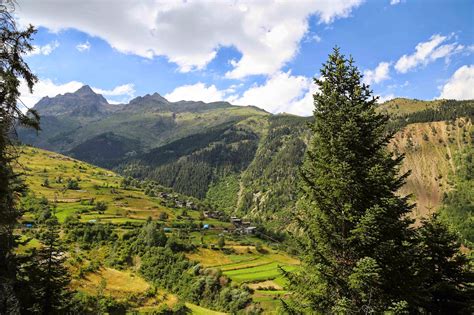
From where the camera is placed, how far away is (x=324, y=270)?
1502 cm

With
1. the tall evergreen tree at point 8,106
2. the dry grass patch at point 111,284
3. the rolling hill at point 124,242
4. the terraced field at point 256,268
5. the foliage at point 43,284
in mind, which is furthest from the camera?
the terraced field at point 256,268

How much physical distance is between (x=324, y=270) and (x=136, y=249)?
290 ft

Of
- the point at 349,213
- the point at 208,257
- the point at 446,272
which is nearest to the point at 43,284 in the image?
the point at 349,213

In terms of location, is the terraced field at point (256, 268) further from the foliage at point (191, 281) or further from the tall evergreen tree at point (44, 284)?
the tall evergreen tree at point (44, 284)

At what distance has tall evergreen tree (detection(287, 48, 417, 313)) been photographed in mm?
14578

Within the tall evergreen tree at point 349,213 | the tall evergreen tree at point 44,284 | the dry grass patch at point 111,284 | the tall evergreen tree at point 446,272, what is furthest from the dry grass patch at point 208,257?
the tall evergreen tree at point 349,213

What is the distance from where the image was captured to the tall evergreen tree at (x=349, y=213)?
1458 centimetres

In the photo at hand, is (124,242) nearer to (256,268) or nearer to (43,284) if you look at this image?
(256,268)

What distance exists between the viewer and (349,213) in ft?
50.0

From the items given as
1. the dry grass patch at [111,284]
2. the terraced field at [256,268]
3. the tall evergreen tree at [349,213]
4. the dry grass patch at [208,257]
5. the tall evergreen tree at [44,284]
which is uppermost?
the tall evergreen tree at [349,213]

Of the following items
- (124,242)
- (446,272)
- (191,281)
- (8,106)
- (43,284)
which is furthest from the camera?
(124,242)

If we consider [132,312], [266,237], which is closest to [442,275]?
[132,312]

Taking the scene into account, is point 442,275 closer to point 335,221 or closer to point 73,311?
point 335,221

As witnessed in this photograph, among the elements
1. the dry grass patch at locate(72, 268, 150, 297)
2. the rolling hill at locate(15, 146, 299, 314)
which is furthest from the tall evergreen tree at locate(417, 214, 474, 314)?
the dry grass patch at locate(72, 268, 150, 297)
